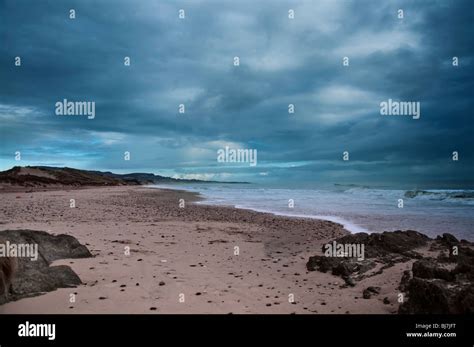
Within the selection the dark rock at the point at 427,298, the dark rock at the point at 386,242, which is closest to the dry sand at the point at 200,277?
the dark rock at the point at 427,298

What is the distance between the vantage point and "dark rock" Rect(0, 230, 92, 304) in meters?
6.40

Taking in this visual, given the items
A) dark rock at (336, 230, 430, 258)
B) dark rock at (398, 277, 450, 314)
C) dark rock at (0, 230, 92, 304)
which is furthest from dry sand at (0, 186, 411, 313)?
dark rock at (336, 230, 430, 258)

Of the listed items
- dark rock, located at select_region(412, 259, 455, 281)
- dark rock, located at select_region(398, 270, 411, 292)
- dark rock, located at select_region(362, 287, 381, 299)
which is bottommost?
dark rock, located at select_region(362, 287, 381, 299)

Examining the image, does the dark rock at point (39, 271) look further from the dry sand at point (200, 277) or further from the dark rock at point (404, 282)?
the dark rock at point (404, 282)

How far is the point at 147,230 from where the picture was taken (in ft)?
47.3

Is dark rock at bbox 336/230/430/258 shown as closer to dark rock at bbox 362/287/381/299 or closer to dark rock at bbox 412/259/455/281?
dark rock at bbox 362/287/381/299

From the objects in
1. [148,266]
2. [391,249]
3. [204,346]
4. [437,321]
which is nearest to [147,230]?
[148,266]

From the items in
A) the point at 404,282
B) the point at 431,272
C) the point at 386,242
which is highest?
the point at 386,242

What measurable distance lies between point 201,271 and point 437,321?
200 inches

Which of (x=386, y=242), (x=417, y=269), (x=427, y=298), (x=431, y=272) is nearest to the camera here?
(x=427, y=298)

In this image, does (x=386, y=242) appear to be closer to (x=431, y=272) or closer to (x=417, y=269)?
(x=417, y=269)

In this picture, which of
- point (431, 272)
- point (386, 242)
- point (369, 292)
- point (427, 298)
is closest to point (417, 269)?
point (431, 272)

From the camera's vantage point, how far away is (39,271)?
7.00 m

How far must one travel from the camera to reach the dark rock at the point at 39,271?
6398mm
